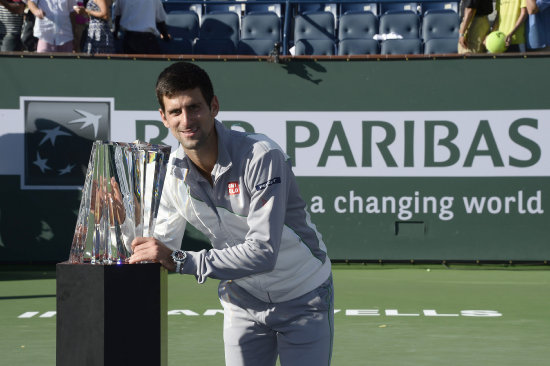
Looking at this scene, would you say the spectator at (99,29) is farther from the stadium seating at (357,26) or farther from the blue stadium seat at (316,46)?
the stadium seating at (357,26)

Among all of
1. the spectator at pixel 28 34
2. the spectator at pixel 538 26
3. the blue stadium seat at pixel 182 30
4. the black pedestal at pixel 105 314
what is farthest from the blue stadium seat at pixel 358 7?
the black pedestal at pixel 105 314

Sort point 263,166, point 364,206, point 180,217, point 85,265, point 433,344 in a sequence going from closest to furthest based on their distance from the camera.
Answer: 1. point 85,265
2. point 263,166
3. point 180,217
4. point 433,344
5. point 364,206

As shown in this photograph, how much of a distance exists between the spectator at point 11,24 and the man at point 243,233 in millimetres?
9415

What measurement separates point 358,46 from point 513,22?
82.8 inches

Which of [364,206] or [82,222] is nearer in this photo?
[82,222]

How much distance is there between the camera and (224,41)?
12.9 m

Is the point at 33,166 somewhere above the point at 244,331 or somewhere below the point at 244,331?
above

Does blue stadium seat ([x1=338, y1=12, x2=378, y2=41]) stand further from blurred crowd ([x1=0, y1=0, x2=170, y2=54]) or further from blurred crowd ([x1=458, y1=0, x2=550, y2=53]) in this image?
blurred crowd ([x1=0, y1=0, x2=170, y2=54])

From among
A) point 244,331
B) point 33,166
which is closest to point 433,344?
point 244,331

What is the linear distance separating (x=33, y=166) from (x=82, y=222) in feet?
27.9

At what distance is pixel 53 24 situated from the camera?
12.1 m

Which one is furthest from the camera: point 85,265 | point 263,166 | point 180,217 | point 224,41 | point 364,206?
point 224,41

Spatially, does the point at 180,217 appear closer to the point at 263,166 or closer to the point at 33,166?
the point at 263,166

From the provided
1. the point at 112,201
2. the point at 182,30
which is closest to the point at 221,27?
the point at 182,30
